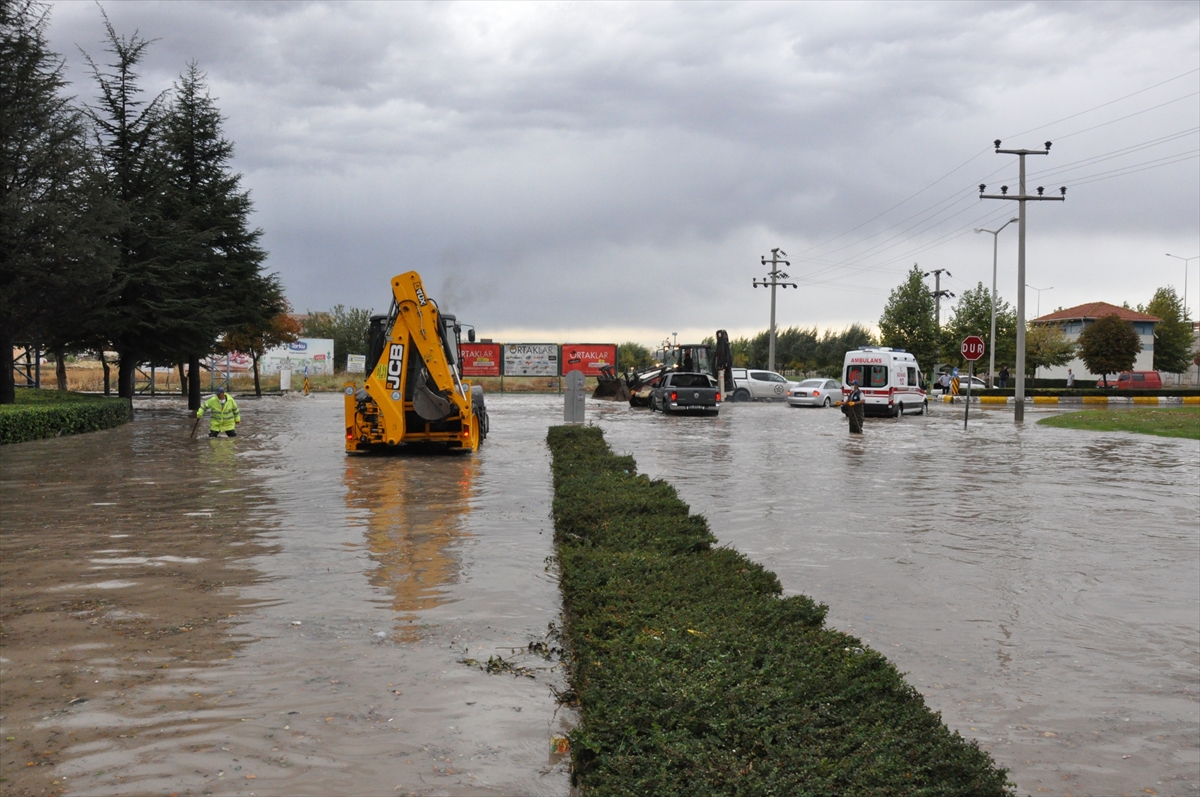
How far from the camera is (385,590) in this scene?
27.0 ft

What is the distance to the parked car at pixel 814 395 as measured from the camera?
44.0 meters

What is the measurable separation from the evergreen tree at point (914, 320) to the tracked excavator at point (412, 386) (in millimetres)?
51394

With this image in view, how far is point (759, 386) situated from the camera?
50.1m

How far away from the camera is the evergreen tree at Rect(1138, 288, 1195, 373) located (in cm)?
8700

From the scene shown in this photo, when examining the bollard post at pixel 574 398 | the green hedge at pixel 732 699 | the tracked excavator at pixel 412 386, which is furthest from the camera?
the bollard post at pixel 574 398

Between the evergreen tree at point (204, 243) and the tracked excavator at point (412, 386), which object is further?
the evergreen tree at point (204, 243)

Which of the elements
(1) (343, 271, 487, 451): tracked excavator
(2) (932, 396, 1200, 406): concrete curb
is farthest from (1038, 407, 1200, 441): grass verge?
(1) (343, 271, 487, 451): tracked excavator

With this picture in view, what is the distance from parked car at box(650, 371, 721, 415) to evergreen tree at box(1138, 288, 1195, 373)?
220ft

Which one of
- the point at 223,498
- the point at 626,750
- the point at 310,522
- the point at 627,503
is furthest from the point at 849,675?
the point at 223,498

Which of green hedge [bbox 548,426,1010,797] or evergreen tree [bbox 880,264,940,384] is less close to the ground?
evergreen tree [bbox 880,264,940,384]

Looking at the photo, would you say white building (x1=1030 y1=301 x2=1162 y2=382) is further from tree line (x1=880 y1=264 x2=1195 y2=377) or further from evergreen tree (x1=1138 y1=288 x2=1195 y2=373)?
tree line (x1=880 y1=264 x2=1195 y2=377)

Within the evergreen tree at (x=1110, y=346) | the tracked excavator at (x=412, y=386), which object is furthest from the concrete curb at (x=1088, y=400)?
the tracked excavator at (x=412, y=386)

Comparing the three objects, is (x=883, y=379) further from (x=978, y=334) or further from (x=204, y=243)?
(x=978, y=334)

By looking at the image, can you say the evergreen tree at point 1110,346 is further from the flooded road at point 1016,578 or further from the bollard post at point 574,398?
the flooded road at point 1016,578
